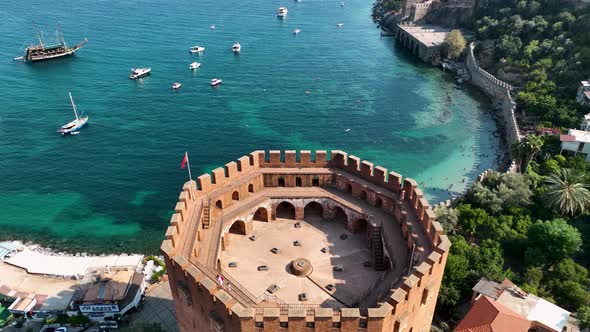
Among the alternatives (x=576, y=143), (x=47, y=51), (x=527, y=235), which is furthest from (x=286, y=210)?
(x=47, y=51)

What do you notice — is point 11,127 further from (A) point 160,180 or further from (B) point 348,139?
(B) point 348,139

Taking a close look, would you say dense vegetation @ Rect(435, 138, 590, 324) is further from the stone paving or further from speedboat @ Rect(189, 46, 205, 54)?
speedboat @ Rect(189, 46, 205, 54)

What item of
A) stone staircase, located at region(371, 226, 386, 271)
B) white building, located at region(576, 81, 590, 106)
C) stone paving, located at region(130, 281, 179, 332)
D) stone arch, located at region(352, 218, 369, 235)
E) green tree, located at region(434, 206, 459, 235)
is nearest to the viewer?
stone staircase, located at region(371, 226, 386, 271)

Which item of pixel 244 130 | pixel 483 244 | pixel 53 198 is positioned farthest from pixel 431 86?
pixel 53 198

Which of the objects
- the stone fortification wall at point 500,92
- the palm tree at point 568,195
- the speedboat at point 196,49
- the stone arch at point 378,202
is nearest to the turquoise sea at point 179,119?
the speedboat at point 196,49

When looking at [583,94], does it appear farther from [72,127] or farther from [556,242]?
[72,127]

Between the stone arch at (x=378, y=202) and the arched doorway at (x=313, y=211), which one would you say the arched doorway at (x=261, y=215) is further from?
the stone arch at (x=378, y=202)

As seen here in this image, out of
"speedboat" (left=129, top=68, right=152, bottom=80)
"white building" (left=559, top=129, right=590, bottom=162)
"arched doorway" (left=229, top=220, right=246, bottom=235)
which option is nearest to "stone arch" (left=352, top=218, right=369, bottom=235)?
"arched doorway" (left=229, top=220, right=246, bottom=235)
